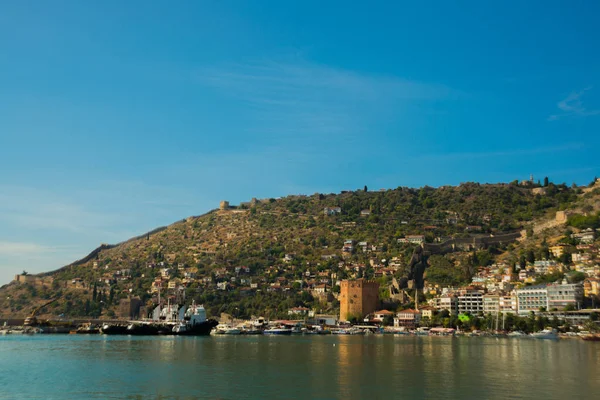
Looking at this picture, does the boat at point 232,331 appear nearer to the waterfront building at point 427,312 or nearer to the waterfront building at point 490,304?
the waterfront building at point 427,312

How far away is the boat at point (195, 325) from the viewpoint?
74.2 metres

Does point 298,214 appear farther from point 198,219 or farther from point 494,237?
point 494,237

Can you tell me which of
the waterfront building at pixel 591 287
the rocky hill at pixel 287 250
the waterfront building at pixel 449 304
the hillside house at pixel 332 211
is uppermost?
the hillside house at pixel 332 211

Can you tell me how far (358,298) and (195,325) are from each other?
2443 centimetres

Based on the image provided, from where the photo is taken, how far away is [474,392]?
22750 mm

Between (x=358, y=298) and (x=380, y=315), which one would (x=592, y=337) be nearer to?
(x=380, y=315)

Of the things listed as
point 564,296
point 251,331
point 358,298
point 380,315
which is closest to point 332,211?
point 358,298

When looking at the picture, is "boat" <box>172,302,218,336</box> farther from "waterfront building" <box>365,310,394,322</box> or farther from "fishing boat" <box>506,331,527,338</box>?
"fishing boat" <box>506,331,527,338</box>

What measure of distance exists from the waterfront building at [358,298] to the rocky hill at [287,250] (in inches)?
247

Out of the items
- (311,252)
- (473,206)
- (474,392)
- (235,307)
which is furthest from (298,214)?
(474,392)

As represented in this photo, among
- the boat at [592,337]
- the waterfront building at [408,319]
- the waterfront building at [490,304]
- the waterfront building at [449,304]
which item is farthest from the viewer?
the waterfront building at [408,319]

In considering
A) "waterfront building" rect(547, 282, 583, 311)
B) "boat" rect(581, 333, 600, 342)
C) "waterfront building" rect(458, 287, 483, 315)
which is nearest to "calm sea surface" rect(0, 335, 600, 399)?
"boat" rect(581, 333, 600, 342)

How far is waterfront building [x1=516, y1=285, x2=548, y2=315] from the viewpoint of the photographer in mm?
72500

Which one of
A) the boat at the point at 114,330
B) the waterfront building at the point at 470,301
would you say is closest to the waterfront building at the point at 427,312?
the waterfront building at the point at 470,301
